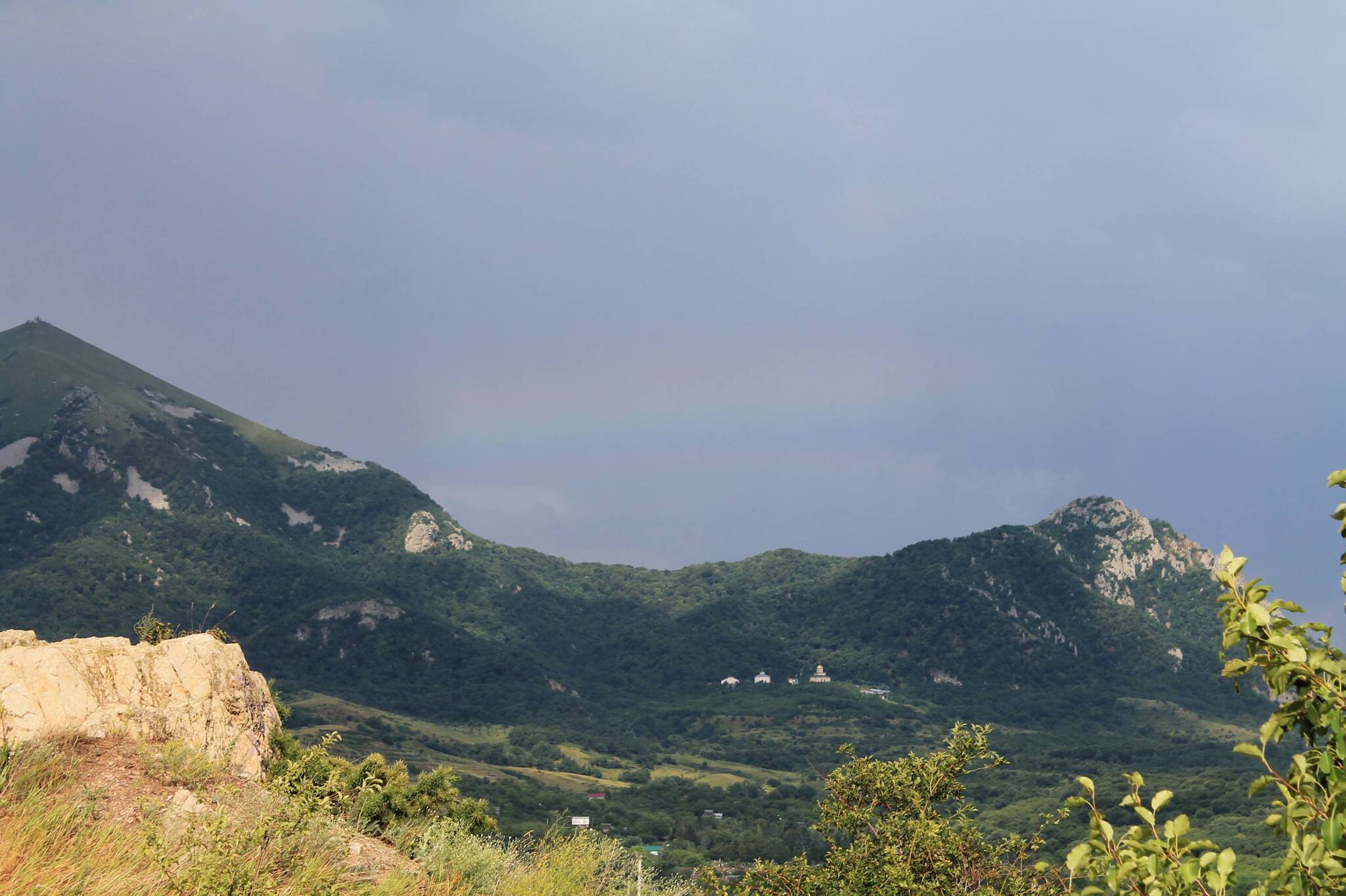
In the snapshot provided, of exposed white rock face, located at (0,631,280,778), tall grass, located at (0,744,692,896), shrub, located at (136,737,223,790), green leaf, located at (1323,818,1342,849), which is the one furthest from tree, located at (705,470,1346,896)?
exposed white rock face, located at (0,631,280,778)

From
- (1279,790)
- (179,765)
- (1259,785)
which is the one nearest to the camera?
(1259,785)

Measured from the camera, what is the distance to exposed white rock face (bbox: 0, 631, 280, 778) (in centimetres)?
1909

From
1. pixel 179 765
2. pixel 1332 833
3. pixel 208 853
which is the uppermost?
pixel 1332 833

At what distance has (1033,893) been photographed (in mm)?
17047

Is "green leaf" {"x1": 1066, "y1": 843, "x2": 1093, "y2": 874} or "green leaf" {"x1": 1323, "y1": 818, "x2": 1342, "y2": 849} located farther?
"green leaf" {"x1": 1066, "y1": 843, "x2": 1093, "y2": 874}

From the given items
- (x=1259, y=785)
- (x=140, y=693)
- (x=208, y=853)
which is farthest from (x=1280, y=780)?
(x=140, y=693)

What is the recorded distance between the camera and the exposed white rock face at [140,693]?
19.1 meters

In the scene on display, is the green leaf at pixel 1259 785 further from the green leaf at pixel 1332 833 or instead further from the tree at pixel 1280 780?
the green leaf at pixel 1332 833

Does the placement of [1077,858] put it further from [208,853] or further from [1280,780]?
[208,853]

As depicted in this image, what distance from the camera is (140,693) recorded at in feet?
71.2

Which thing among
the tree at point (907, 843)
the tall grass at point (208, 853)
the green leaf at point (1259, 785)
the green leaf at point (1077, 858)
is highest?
the green leaf at point (1259, 785)

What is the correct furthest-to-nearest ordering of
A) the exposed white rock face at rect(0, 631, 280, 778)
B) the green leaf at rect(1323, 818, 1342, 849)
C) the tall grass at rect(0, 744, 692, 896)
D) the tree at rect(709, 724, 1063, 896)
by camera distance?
1. the exposed white rock face at rect(0, 631, 280, 778)
2. the tree at rect(709, 724, 1063, 896)
3. the tall grass at rect(0, 744, 692, 896)
4. the green leaf at rect(1323, 818, 1342, 849)

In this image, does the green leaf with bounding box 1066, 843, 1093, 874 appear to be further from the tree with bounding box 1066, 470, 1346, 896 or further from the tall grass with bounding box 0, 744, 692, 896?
the tall grass with bounding box 0, 744, 692, 896

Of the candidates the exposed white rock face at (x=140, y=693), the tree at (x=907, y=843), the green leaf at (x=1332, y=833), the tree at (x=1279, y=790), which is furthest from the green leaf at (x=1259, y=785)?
the exposed white rock face at (x=140, y=693)
